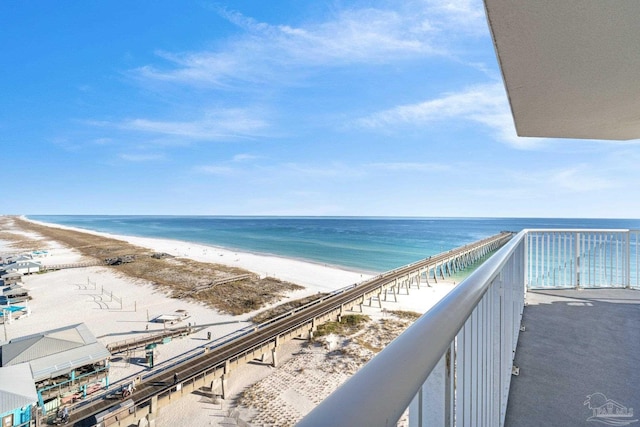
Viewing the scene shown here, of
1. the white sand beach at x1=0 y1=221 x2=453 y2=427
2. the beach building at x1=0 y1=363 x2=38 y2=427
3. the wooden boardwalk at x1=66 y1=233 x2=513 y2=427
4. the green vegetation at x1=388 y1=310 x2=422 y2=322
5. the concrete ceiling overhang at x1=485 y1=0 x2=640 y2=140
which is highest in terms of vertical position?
the concrete ceiling overhang at x1=485 y1=0 x2=640 y2=140

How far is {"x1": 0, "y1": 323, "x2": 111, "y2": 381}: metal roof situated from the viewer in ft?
26.0

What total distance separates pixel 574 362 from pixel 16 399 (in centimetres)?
948

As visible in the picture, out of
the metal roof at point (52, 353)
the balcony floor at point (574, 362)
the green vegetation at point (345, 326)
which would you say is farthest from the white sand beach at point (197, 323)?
the balcony floor at point (574, 362)

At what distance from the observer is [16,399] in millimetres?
6449

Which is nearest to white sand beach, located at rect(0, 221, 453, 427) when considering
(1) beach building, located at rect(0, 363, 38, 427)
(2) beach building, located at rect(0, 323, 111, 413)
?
(2) beach building, located at rect(0, 323, 111, 413)

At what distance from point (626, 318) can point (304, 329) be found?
965 cm

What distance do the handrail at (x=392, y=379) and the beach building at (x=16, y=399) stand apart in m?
9.13

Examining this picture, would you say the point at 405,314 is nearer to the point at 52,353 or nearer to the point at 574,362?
the point at 52,353

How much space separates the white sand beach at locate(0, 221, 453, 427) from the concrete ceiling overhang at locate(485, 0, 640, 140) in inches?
315

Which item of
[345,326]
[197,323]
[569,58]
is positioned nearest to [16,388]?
[197,323]

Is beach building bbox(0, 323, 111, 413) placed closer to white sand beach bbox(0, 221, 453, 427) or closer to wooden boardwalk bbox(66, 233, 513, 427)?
Answer: wooden boardwalk bbox(66, 233, 513, 427)

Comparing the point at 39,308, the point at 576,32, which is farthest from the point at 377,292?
the point at 39,308

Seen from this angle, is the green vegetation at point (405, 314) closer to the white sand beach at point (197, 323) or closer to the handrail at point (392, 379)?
the white sand beach at point (197, 323)

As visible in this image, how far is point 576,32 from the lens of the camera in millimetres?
1467
